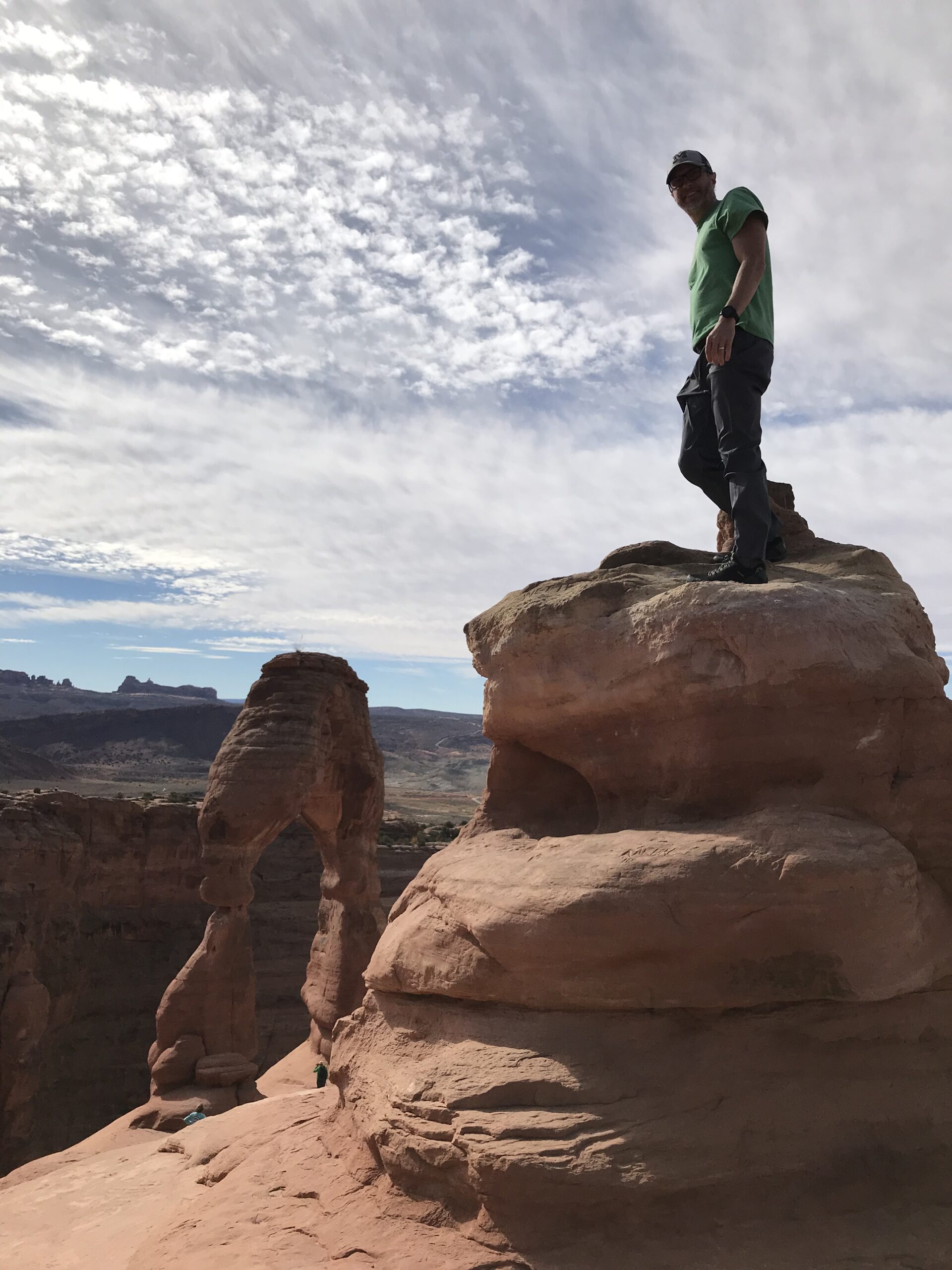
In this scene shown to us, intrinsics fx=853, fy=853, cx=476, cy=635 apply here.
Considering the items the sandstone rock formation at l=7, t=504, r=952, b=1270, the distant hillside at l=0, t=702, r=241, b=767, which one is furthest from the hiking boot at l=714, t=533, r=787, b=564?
the distant hillside at l=0, t=702, r=241, b=767

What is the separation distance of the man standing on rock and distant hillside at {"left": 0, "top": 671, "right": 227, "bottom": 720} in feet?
260

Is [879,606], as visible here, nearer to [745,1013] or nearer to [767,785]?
[767,785]

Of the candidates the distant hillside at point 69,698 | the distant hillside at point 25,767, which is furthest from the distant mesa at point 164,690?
the distant hillside at point 25,767

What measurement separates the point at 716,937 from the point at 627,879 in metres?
0.32

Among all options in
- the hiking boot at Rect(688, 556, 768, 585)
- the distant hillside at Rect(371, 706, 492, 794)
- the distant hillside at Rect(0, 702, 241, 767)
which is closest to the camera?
the hiking boot at Rect(688, 556, 768, 585)

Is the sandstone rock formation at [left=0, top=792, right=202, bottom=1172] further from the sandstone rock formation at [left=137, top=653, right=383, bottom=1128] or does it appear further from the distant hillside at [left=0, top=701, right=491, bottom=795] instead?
the distant hillside at [left=0, top=701, right=491, bottom=795]

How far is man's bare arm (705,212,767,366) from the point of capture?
329cm

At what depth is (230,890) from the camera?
10.4m

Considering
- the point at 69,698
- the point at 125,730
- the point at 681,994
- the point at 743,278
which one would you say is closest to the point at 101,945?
the point at 681,994

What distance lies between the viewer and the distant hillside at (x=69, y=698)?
8238 centimetres

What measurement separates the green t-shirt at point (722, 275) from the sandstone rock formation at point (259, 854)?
328 inches

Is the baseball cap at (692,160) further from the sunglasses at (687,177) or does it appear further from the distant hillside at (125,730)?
the distant hillside at (125,730)

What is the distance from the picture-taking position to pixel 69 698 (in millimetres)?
94500

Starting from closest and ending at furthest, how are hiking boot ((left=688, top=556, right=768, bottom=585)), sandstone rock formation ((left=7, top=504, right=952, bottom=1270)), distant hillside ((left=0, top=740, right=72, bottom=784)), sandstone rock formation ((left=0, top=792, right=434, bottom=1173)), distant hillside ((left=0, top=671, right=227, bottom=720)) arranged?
sandstone rock formation ((left=7, top=504, right=952, bottom=1270)) < hiking boot ((left=688, top=556, right=768, bottom=585)) < sandstone rock formation ((left=0, top=792, right=434, bottom=1173)) < distant hillside ((left=0, top=740, right=72, bottom=784)) < distant hillside ((left=0, top=671, right=227, bottom=720))
